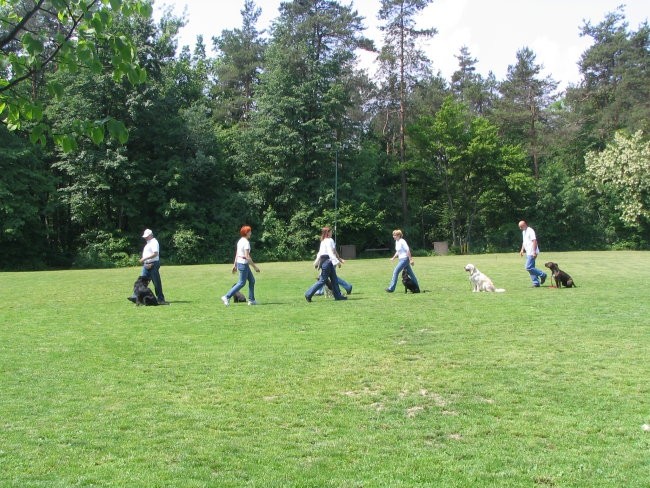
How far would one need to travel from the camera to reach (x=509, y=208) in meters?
49.5

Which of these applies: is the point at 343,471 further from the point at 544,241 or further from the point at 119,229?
the point at 544,241

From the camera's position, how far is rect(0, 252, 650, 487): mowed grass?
439 cm

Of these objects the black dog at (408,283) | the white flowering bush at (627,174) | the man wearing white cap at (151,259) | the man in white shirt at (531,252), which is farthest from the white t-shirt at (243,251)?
the white flowering bush at (627,174)

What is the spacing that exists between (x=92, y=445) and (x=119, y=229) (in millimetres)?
35968

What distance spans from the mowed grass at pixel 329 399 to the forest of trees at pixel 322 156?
2608cm

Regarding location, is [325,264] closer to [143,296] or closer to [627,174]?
[143,296]

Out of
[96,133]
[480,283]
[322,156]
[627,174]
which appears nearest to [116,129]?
[96,133]

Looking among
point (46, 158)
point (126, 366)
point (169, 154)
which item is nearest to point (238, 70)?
point (169, 154)

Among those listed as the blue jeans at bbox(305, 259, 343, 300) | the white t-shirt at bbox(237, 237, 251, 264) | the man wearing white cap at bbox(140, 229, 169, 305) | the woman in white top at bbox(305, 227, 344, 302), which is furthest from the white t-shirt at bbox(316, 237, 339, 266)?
the man wearing white cap at bbox(140, 229, 169, 305)

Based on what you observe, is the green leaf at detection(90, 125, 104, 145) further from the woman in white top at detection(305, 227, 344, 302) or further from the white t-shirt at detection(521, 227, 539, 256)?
the white t-shirt at detection(521, 227, 539, 256)

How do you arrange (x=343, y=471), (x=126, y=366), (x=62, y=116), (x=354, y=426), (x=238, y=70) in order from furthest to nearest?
1. (x=238, y=70)
2. (x=62, y=116)
3. (x=126, y=366)
4. (x=354, y=426)
5. (x=343, y=471)

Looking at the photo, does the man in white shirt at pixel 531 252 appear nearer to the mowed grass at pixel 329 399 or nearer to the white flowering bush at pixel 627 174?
the mowed grass at pixel 329 399

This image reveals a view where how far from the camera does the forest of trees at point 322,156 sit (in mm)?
37719

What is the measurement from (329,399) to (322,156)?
125 ft
